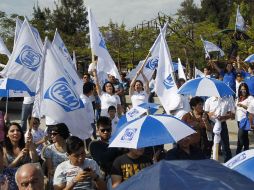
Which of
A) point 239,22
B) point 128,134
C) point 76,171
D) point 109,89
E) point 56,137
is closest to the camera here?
point 76,171

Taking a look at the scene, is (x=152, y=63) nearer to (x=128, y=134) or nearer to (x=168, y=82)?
(x=168, y=82)

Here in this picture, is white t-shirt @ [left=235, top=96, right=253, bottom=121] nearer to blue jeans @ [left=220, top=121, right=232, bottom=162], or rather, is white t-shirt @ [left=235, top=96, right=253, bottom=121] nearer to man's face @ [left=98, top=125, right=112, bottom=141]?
blue jeans @ [left=220, top=121, right=232, bottom=162]

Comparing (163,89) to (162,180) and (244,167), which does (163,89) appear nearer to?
(244,167)

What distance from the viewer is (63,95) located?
616cm

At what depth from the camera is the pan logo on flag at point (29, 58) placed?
775cm

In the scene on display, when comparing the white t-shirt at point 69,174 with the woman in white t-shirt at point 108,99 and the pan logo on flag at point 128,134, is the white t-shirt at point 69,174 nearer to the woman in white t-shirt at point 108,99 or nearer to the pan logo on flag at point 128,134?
the pan logo on flag at point 128,134

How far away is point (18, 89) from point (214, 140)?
362cm

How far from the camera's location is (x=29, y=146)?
5.52 meters

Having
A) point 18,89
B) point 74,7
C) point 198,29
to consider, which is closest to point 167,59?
point 18,89

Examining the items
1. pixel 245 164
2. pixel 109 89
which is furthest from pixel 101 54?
pixel 245 164

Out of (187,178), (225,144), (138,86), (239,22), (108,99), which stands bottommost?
(225,144)

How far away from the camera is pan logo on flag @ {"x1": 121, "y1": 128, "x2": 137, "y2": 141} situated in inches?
194

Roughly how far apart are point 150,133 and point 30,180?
1.68 metres

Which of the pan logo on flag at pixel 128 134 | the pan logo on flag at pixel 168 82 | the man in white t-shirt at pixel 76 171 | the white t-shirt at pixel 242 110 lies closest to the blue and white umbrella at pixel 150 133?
the pan logo on flag at pixel 128 134
